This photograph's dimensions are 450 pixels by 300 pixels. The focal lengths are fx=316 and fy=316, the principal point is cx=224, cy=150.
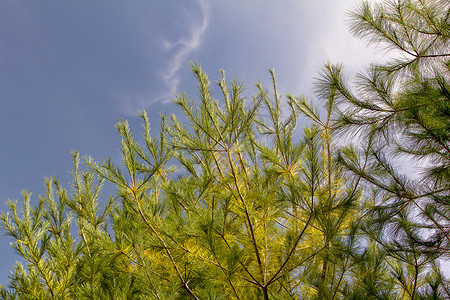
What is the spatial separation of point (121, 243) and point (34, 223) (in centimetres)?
109

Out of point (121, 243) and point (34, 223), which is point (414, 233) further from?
point (34, 223)

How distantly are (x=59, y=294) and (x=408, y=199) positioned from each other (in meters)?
3.49

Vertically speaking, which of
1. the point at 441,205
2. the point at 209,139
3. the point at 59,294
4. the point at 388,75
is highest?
the point at 388,75

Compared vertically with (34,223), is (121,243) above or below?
below

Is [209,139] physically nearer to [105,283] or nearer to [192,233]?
[192,233]

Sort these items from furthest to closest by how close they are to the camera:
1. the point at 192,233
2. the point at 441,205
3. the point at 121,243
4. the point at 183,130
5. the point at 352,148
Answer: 1. the point at 352,148
2. the point at 441,205
3. the point at 183,130
4. the point at 121,243
5. the point at 192,233

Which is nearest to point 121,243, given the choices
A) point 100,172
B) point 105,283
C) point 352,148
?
point 100,172

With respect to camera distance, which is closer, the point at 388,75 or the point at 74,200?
the point at 388,75

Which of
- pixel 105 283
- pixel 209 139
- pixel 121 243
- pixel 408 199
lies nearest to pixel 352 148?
pixel 408 199

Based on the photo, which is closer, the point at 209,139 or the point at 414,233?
the point at 209,139

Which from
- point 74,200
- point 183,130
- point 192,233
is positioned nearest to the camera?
point 192,233

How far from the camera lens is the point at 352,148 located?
141 inches

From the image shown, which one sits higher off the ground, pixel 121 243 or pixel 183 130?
pixel 183 130

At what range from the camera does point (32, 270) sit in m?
3.04
